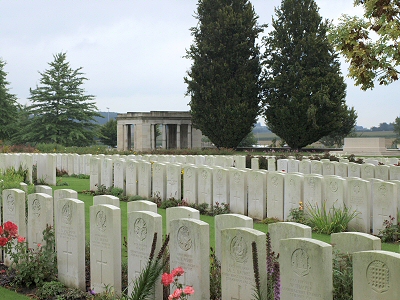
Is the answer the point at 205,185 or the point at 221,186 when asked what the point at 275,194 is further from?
the point at 205,185

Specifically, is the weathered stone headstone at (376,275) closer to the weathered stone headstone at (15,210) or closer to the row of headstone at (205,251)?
the row of headstone at (205,251)

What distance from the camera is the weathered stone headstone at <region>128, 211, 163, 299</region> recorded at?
5211 millimetres

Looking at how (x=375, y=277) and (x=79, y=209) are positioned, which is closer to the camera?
(x=375, y=277)

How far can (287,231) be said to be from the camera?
4836 mm

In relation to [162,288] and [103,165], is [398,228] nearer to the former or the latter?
[162,288]

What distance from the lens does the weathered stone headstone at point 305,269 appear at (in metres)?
4.02

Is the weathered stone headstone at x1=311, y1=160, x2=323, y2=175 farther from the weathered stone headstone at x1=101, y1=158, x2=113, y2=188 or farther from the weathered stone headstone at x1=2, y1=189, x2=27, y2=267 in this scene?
the weathered stone headstone at x1=2, y1=189, x2=27, y2=267

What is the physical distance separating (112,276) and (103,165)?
29.1 feet

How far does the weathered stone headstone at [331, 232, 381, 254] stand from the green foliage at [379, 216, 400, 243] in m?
4.20

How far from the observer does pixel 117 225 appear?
5676 millimetres

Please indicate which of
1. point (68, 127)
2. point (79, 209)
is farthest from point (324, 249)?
point (68, 127)

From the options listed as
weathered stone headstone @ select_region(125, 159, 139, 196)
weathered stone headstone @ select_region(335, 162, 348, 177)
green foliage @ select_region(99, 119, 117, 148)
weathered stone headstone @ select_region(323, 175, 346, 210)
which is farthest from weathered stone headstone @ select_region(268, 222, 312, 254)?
green foliage @ select_region(99, 119, 117, 148)

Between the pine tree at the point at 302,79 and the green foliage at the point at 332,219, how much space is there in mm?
28237

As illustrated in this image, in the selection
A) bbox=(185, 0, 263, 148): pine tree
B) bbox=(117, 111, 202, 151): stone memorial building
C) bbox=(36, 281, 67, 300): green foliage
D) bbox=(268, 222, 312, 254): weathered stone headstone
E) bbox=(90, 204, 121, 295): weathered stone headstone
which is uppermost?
bbox=(185, 0, 263, 148): pine tree
